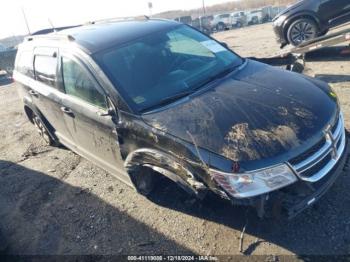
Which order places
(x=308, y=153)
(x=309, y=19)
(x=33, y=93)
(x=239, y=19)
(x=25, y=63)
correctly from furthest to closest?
(x=239, y=19)
(x=309, y=19)
(x=25, y=63)
(x=33, y=93)
(x=308, y=153)

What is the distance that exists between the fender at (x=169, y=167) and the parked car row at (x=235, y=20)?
1222 inches

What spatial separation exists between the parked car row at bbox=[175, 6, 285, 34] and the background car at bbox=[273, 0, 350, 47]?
79.6ft

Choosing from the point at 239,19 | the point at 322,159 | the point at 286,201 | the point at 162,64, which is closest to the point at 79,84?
the point at 162,64

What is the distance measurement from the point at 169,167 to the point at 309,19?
7.77 m

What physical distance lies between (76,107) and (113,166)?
859 millimetres

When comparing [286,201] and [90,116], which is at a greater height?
[90,116]

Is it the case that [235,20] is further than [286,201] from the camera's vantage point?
Yes

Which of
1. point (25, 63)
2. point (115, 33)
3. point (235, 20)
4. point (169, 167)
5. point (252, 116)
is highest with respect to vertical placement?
point (115, 33)

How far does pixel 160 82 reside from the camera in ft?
11.5

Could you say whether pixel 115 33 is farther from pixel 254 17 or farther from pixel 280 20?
pixel 254 17

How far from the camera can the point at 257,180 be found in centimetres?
252

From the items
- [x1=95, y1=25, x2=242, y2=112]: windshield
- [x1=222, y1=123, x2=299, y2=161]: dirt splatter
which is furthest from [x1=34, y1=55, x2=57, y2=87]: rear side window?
[x1=222, y1=123, x2=299, y2=161]: dirt splatter

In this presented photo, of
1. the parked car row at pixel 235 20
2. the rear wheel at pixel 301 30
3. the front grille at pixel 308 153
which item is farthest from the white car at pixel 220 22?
the front grille at pixel 308 153

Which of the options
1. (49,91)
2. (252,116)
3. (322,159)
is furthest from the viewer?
(49,91)
